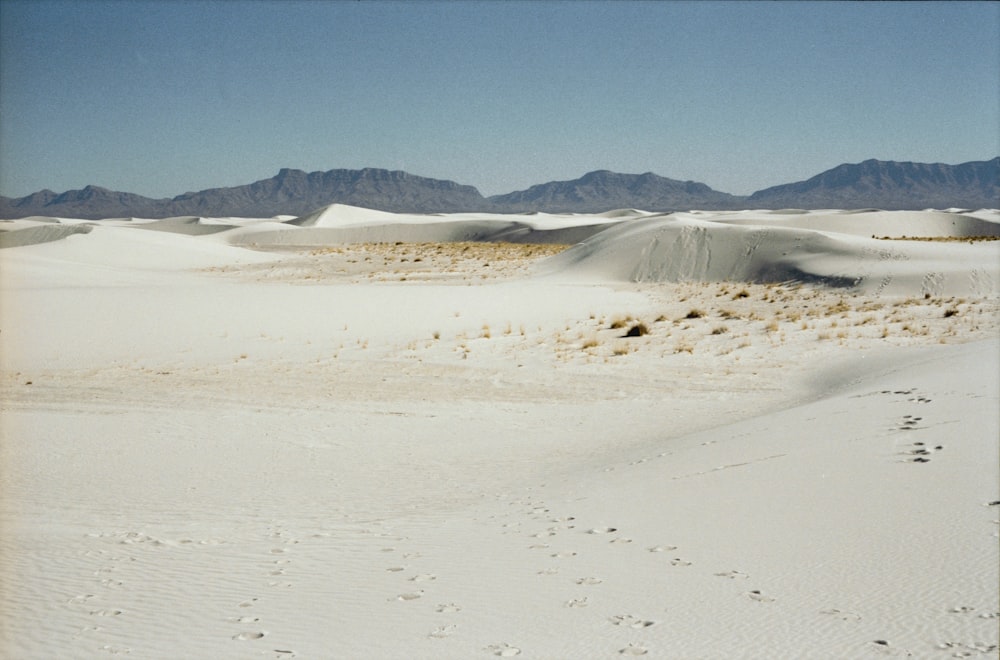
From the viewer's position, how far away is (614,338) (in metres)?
17.6

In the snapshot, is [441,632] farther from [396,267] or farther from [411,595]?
[396,267]

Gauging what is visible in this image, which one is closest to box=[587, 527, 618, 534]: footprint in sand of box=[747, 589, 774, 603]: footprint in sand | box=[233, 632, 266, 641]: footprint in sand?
box=[747, 589, 774, 603]: footprint in sand

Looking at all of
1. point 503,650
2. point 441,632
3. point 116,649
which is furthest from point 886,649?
point 116,649

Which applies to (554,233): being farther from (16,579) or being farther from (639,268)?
(16,579)

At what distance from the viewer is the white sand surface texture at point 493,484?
390 cm

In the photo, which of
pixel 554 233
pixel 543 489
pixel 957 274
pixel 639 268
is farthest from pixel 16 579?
pixel 554 233

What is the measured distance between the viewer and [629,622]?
3854mm

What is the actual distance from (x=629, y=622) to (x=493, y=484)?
3.67m

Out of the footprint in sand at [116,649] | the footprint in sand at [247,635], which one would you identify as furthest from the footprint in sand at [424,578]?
the footprint in sand at [116,649]

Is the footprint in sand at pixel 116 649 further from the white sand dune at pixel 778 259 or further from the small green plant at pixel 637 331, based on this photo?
the white sand dune at pixel 778 259

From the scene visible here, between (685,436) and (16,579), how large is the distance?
6.52 m

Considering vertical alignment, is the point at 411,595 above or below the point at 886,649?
below

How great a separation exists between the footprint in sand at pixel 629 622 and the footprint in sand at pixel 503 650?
0.55m

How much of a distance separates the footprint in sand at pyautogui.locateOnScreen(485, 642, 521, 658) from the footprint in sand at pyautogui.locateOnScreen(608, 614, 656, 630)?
55cm
